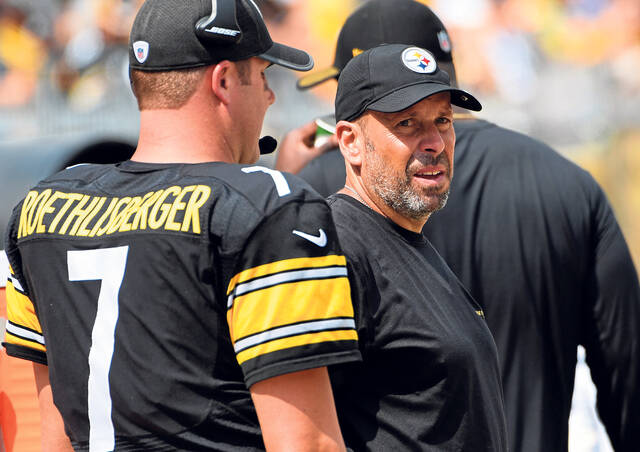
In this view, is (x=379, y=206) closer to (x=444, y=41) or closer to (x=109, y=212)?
(x=109, y=212)

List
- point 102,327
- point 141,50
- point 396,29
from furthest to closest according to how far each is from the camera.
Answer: point 396,29
point 141,50
point 102,327

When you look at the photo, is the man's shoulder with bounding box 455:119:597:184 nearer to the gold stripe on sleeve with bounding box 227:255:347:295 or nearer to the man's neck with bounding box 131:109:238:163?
the man's neck with bounding box 131:109:238:163

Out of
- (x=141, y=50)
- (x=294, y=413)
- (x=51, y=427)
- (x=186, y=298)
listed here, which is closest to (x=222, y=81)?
(x=141, y=50)

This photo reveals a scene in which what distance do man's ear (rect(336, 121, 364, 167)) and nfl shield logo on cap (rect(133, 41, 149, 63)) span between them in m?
0.62

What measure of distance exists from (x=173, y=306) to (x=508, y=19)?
711 cm

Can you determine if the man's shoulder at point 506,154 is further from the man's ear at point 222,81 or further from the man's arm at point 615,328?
the man's ear at point 222,81

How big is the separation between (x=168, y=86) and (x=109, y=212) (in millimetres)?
257

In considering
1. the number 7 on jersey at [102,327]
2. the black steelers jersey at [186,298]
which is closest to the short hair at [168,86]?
the black steelers jersey at [186,298]

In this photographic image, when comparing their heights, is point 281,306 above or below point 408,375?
above

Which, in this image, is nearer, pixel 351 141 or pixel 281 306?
pixel 281 306

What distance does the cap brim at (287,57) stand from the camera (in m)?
1.79

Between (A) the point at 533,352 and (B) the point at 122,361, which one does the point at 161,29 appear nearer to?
(B) the point at 122,361

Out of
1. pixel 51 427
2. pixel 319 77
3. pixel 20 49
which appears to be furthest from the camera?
pixel 20 49

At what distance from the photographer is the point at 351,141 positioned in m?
2.21
